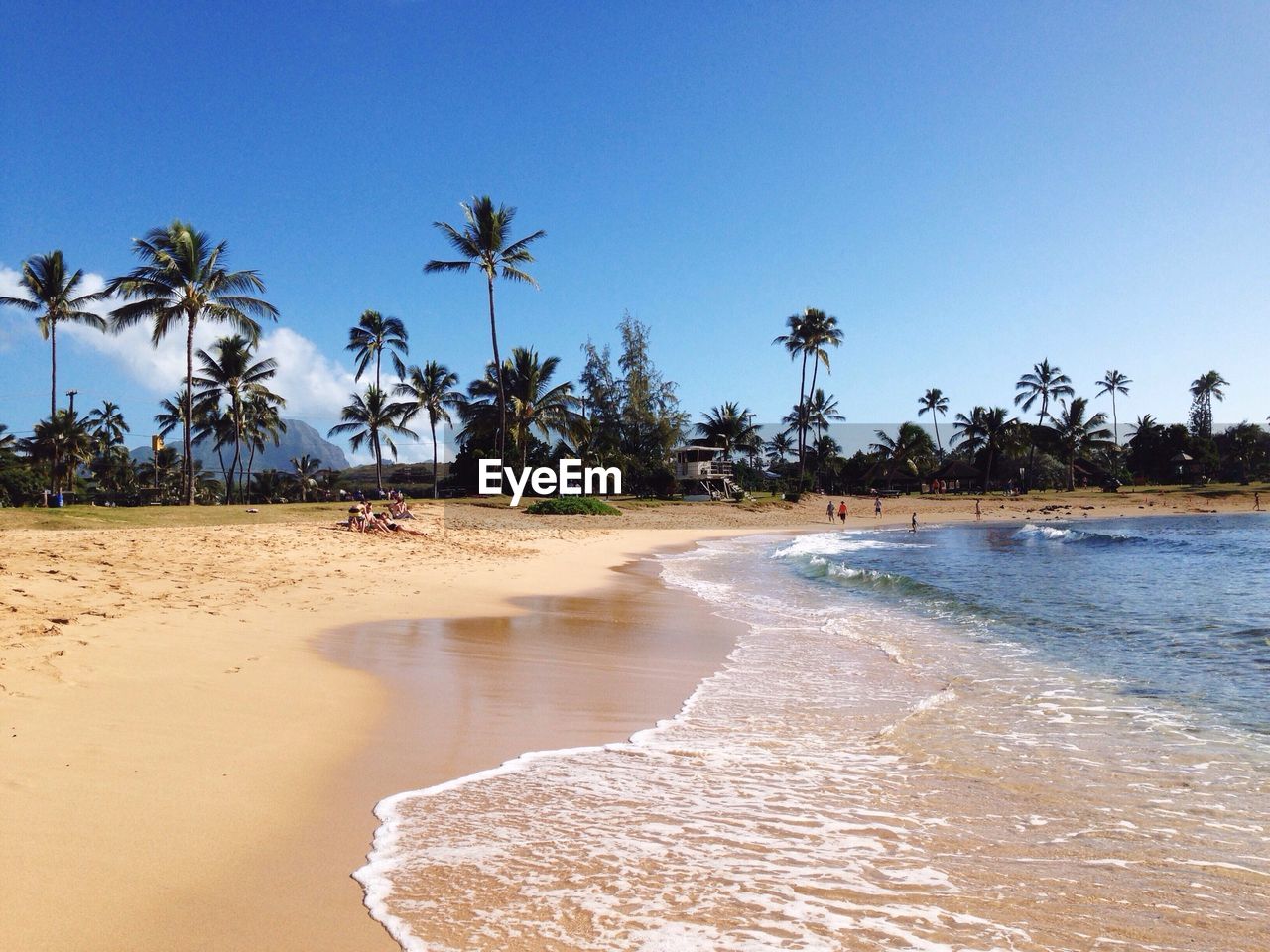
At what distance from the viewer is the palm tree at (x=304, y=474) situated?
2249 inches

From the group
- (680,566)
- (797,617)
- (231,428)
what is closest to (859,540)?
(680,566)

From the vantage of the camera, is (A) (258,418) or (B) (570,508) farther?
(A) (258,418)

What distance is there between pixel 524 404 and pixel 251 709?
35.9 metres

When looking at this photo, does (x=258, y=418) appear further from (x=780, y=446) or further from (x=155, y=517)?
(x=780, y=446)

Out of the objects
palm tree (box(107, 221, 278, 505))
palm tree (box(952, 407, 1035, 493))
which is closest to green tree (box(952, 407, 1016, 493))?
palm tree (box(952, 407, 1035, 493))

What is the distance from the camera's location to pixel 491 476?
41.2m

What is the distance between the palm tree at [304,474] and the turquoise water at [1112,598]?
4174 cm

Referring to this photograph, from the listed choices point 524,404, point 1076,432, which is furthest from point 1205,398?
point 524,404

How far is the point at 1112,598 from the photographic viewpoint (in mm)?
13234

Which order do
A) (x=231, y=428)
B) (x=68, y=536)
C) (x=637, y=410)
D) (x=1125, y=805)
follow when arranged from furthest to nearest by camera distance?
(x=637, y=410) → (x=231, y=428) → (x=68, y=536) → (x=1125, y=805)

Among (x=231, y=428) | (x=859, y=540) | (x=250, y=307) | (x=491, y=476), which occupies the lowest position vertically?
(x=859, y=540)

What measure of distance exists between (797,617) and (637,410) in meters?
40.4

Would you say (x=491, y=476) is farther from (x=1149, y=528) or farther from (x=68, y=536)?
(x=1149, y=528)

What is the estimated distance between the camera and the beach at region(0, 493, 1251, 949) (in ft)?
9.04
